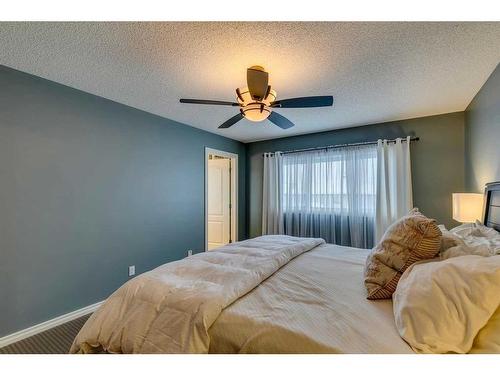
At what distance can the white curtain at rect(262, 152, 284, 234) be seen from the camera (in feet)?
14.5

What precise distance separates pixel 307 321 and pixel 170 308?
701 millimetres

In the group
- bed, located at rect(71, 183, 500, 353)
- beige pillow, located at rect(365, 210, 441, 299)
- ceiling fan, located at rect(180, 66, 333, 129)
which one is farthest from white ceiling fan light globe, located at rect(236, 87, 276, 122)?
beige pillow, located at rect(365, 210, 441, 299)

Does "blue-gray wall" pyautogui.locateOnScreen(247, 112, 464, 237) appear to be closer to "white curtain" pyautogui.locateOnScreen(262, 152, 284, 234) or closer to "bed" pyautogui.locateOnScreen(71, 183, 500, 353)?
"white curtain" pyautogui.locateOnScreen(262, 152, 284, 234)

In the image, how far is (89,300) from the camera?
8.32 feet

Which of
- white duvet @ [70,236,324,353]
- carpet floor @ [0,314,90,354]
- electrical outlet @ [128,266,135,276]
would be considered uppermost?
white duvet @ [70,236,324,353]

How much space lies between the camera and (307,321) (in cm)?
109

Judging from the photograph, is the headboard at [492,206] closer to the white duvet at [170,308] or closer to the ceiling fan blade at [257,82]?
the white duvet at [170,308]

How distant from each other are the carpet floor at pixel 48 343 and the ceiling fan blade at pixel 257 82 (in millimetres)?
2573

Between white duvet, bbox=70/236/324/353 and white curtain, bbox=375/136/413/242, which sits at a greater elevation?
white curtain, bbox=375/136/413/242

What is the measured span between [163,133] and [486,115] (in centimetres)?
374

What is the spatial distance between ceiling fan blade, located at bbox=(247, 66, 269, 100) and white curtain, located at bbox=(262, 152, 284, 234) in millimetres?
2704

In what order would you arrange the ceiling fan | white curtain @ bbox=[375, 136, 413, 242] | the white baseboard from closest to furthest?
the ceiling fan
the white baseboard
white curtain @ bbox=[375, 136, 413, 242]

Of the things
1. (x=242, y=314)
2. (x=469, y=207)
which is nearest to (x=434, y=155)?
(x=469, y=207)

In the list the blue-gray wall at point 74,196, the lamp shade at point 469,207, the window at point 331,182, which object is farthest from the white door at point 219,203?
the lamp shade at point 469,207
